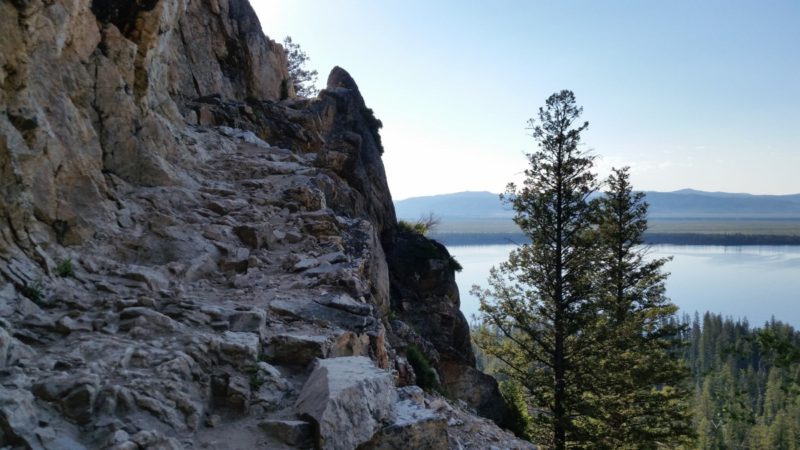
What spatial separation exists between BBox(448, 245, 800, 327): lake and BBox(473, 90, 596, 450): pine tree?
72.7 metres

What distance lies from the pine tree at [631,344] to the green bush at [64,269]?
46.5 ft

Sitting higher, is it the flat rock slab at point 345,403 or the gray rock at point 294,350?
the gray rock at point 294,350

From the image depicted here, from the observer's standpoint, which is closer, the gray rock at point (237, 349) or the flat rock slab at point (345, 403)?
the flat rock slab at point (345, 403)

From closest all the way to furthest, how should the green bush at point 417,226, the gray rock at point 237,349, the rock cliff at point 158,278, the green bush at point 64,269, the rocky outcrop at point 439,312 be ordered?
the rock cliff at point 158,278 < the gray rock at point 237,349 < the green bush at point 64,269 < the rocky outcrop at point 439,312 < the green bush at point 417,226

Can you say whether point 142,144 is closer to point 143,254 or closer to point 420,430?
point 143,254

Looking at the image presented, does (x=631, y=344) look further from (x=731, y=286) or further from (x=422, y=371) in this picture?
(x=731, y=286)

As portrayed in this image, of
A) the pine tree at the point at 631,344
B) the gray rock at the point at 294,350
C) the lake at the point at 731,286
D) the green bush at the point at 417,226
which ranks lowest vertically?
the lake at the point at 731,286

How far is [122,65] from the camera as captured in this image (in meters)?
9.77

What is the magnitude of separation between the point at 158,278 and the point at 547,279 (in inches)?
517

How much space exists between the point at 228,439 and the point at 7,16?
565cm

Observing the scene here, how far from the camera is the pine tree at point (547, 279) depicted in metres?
17.0

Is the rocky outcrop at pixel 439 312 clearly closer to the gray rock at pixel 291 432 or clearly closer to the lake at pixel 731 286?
the gray rock at pixel 291 432

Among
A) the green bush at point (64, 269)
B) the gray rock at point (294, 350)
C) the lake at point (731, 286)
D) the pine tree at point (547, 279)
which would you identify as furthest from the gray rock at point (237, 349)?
the lake at point (731, 286)

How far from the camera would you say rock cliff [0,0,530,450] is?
4.78m
